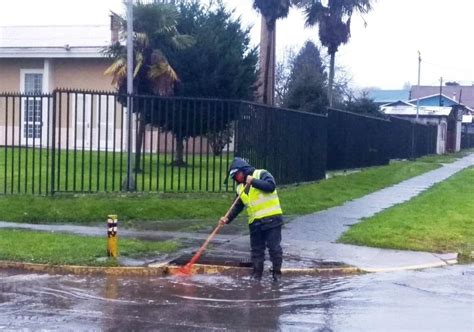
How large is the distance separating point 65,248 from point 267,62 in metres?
19.4

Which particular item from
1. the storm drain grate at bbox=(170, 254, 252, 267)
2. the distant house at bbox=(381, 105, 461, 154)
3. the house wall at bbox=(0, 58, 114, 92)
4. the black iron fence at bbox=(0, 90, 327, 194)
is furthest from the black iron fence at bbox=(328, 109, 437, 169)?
the storm drain grate at bbox=(170, 254, 252, 267)

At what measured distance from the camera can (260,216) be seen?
11.3m

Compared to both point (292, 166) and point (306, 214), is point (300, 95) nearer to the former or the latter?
point (292, 166)

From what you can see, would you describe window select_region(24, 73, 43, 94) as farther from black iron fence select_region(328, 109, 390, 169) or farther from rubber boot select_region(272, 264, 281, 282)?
rubber boot select_region(272, 264, 281, 282)

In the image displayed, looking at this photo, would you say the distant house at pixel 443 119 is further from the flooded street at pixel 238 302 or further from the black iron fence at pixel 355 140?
the flooded street at pixel 238 302

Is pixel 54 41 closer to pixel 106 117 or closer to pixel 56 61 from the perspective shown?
pixel 56 61

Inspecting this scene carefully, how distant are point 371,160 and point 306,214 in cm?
1888

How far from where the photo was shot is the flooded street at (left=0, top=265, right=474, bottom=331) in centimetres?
859

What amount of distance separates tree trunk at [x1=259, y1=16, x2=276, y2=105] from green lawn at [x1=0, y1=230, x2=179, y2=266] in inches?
698

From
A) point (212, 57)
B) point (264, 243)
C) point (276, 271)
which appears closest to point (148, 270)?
point (264, 243)

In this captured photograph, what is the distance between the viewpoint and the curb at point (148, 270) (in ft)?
37.7

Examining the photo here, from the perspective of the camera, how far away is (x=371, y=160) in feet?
120

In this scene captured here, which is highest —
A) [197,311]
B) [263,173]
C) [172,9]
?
[172,9]

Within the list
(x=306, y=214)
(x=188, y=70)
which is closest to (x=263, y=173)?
(x=306, y=214)
